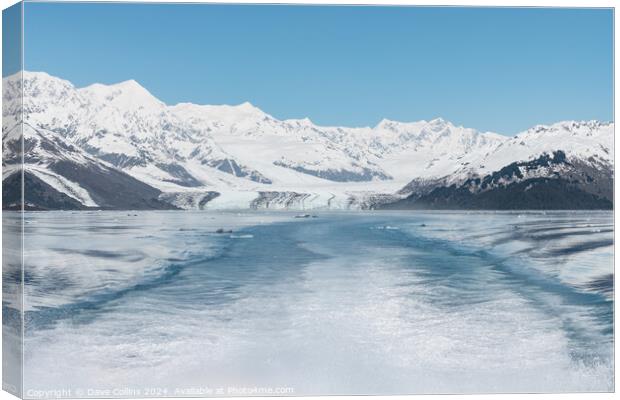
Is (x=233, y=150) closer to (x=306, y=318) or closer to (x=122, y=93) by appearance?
(x=122, y=93)

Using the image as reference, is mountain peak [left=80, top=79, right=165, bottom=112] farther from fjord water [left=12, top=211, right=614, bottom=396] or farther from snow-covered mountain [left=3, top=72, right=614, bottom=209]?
fjord water [left=12, top=211, right=614, bottom=396]

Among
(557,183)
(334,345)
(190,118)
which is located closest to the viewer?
(334,345)

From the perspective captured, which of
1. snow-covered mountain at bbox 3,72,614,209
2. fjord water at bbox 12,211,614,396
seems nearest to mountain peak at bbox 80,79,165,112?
snow-covered mountain at bbox 3,72,614,209

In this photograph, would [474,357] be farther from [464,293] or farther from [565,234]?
[565,234]

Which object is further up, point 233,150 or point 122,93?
point 122,93

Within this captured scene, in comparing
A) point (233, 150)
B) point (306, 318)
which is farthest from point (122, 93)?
point (306, 318)

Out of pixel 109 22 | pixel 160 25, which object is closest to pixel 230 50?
pixel 160 25

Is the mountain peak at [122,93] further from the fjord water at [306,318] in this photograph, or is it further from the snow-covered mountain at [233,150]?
the fjord water at [306,318]
